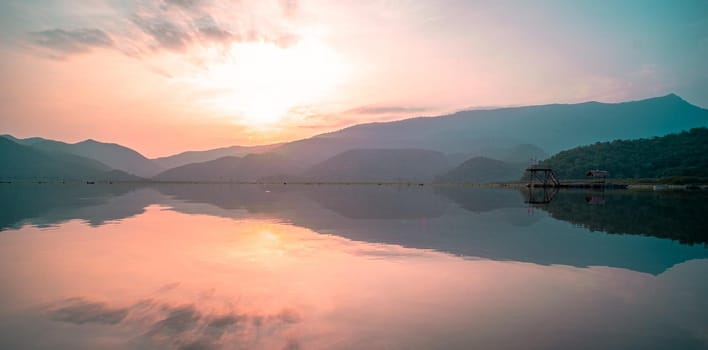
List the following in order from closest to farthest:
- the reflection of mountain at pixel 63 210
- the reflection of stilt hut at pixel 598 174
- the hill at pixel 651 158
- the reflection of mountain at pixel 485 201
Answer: the reflection of mountain at pixel 63 210
the reflection of mountain at pixel 485 201
the reflection of stilt hut at pixel 598 174
the hill at pixel 651 158

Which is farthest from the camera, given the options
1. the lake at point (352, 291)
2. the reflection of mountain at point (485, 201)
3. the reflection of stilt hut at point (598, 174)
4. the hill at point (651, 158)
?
the hill at point (651, 158)

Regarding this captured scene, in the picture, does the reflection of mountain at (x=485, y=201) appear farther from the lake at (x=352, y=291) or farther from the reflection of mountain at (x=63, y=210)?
the reflection of mountain at (x=63, y=210)

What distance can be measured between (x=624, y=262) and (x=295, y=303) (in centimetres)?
1719

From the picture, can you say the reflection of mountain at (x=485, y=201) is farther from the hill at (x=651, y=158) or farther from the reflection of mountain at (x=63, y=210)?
the hill at (x=651, y=158)

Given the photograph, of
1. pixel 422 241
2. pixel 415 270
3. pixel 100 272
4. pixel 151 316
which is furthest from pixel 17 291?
pixel 422 241

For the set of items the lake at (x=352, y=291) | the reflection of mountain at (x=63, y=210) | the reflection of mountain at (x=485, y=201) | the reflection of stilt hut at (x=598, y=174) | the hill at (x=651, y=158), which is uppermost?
the hill at (x=651, y=158)

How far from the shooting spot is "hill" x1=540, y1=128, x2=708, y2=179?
15912 cm

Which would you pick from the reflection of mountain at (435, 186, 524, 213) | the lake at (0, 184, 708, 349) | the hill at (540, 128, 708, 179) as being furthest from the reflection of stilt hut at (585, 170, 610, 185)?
the lake at (0, 184, 708, 349)

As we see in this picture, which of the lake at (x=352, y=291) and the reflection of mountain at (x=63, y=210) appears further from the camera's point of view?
the reflection of mountain at (x=63, y=210)

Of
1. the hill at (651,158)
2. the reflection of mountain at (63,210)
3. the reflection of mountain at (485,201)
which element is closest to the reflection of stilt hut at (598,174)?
the hill at (651,158)

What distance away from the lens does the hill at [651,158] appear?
15912cm

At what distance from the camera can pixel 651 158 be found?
581ft

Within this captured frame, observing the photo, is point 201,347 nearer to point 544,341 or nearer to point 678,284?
point 544,341

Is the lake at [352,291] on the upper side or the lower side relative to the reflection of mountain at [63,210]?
lower
